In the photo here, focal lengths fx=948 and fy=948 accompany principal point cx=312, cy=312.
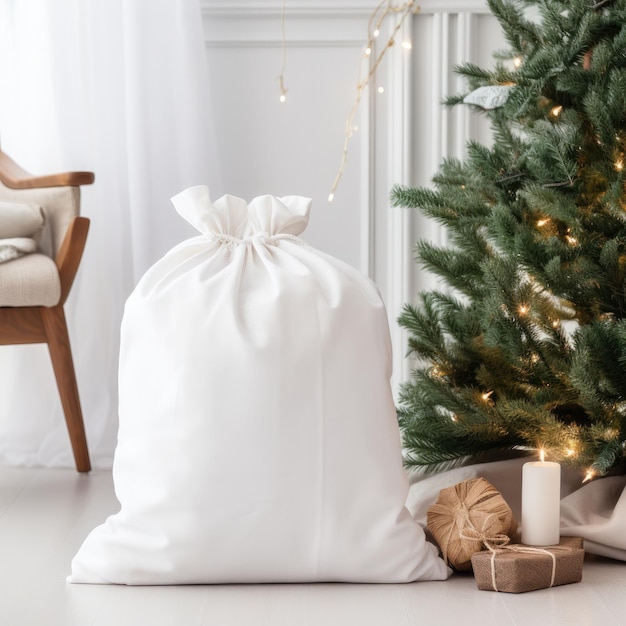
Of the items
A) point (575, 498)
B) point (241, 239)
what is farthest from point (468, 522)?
point (241, 239)

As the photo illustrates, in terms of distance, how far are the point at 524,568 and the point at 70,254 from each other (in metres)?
1.16

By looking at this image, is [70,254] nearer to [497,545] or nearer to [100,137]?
[100,137]

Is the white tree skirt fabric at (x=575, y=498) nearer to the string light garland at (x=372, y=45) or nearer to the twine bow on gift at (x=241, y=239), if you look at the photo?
the twine bow on gift at (x=241, y=239)

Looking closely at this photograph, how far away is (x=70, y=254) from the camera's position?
2002 millimetres

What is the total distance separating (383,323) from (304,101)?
1197mm

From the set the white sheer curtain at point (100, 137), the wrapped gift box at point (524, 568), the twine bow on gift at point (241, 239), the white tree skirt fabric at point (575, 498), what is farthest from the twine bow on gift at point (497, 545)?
the white sheer curtain at point (100, 137)

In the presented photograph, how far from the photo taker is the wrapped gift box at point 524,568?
1.32m

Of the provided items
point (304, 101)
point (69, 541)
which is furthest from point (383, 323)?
point (304, 101)

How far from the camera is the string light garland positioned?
2383 mm

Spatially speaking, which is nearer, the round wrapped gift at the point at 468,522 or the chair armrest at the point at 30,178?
the round wrapped gift at the point at 468,522

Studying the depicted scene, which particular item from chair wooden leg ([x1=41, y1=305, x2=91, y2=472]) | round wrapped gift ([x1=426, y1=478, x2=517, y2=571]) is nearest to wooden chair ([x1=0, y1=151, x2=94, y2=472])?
chair wooden leg ([x1=41, y1=305, x2=91, y2=472])

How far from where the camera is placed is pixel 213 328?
133 centimetres

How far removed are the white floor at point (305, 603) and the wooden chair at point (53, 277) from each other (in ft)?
2.04

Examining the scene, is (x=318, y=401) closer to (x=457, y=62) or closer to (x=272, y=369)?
(x=272, y=369)
